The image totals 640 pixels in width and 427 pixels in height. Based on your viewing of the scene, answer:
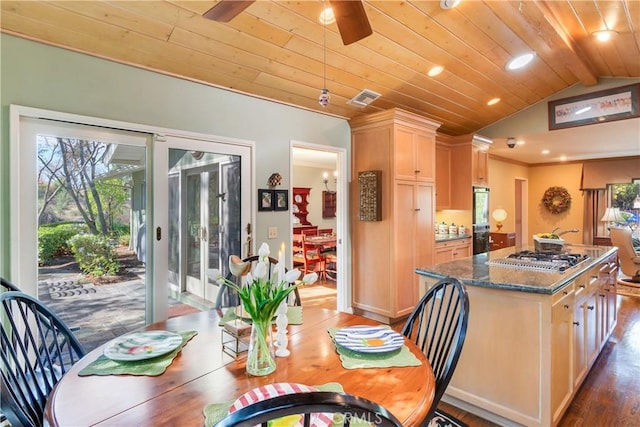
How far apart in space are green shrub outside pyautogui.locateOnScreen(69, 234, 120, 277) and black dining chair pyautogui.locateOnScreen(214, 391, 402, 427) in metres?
2.29

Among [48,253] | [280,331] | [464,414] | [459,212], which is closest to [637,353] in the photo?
[464,414]

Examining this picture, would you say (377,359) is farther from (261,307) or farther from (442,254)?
(442,254)

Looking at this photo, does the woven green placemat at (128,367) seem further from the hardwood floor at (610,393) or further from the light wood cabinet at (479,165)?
the light wood cabinet at (479,165)

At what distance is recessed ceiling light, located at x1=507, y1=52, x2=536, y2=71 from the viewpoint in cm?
347

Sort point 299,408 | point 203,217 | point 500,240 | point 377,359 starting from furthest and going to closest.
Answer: point 500,240
point 203,217
point 377,359
point 299,408

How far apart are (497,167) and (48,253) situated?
7574 millimetres

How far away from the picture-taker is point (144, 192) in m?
2.64

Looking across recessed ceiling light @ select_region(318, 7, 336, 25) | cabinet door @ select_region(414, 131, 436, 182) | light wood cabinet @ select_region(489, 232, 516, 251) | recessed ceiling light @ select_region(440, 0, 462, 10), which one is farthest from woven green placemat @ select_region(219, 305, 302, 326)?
light wood cabinet @ select_region(489, 232, 516, 251)

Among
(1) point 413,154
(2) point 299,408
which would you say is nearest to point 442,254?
(1) point 413,154

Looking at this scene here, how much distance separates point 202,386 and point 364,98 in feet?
10.6

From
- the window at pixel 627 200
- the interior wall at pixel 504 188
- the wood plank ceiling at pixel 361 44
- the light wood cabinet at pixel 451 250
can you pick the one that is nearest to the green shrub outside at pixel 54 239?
the wood plank ceiling at pixel 361 44

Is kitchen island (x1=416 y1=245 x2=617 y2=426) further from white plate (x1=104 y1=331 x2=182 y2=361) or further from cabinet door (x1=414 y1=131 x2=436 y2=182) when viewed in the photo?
cabinet door (x1=414 y1=131 x2=436 y2=182)

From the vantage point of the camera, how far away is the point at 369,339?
4.75 ft

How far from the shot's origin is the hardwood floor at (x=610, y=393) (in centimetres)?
216
